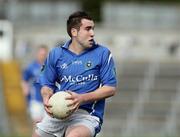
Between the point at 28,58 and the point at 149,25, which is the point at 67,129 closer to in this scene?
the point at 28,58

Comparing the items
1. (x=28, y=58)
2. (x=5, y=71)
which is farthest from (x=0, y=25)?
(x=5, y=71)

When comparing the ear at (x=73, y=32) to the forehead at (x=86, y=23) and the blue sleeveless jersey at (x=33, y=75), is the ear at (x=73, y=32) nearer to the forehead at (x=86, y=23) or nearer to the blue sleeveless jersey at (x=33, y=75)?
the forehead at (x=86, y=23)

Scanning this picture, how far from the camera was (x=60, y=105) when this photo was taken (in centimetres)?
841

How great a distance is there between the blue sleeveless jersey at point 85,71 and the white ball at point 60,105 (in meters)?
0.34

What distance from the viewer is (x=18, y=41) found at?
3362 centimetres

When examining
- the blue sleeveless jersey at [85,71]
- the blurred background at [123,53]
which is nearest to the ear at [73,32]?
the blue sleeveless jersey at [85,71]

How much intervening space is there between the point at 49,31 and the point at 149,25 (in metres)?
4.72

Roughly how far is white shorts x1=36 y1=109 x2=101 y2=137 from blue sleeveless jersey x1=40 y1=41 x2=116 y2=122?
0.08 meters

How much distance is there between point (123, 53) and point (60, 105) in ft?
80.8

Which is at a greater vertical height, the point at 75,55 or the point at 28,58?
the point at 75,55

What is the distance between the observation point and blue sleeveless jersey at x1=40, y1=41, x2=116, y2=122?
8.79 meters

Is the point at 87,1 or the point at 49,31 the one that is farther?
the point at 87,1

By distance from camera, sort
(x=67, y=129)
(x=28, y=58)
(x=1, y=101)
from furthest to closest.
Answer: (x=28, y=58), (x=1, y=101), (x=67, y=129)

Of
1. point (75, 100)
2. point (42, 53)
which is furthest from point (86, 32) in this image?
point (42, 53)
